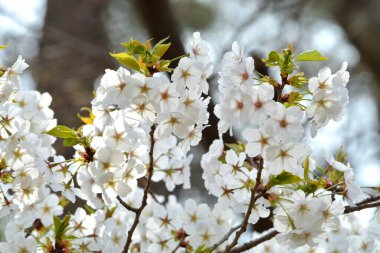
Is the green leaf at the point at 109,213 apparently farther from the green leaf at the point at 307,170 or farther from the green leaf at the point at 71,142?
the green leaf at the point at 307,170

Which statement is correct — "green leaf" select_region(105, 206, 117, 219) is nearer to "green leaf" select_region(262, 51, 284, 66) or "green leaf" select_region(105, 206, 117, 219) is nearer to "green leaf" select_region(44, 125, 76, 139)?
"green leaf" select_region(44, 125, 76, 139)

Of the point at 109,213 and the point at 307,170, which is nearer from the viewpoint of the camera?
the point at 307,170

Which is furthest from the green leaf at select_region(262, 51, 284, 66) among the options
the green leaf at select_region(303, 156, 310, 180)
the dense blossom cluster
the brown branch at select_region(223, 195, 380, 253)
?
the brown branch at select_region(223, 195, 380, 253)

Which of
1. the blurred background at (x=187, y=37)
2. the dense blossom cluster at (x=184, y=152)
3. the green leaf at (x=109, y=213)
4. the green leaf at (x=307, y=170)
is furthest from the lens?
the blurred background at (x=187, y=37)

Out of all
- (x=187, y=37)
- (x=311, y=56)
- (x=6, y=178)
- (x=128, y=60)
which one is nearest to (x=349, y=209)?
(x=311, y=56)

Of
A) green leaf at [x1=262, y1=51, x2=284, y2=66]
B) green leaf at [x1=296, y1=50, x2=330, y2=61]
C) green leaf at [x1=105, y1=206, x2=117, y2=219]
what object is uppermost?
green leaf at [x1=296, y1=50, x2=330, y2=61]

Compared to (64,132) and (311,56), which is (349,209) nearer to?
(311,56)

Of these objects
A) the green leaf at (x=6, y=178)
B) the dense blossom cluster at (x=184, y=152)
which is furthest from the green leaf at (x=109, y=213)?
the green leaf at (x=6, y=178)

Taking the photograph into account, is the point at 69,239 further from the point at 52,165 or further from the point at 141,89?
the point at 141,89

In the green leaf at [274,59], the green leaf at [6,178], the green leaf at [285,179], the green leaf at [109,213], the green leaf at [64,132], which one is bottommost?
the green leaf at [285,179]

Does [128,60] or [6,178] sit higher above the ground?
[128,60]
